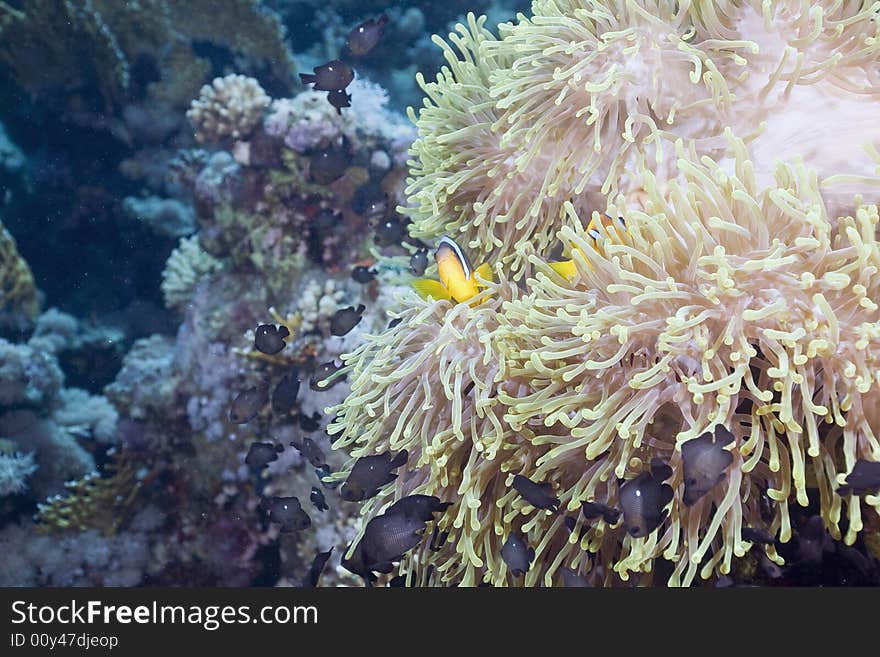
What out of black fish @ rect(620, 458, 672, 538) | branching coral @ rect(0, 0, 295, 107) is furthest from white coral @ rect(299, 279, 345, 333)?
branching coral @ rect(0, 0, 295, 107)

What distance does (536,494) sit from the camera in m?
1.58

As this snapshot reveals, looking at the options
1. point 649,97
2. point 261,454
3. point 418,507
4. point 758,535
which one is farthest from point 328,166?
point 758,535

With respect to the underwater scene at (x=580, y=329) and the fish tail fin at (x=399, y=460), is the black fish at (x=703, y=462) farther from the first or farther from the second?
the fish tail fin at (x=399, y=460)

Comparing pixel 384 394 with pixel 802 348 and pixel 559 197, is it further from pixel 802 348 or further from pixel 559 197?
pixel 802 348

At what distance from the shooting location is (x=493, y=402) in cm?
175

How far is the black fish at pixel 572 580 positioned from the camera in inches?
64.6

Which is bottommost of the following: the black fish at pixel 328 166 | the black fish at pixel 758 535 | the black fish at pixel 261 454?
the black fish at pixel 758 535

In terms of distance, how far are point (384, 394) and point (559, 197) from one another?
0.91 meters

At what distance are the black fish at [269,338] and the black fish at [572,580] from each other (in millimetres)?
1828

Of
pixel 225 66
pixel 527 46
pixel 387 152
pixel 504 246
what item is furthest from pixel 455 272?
pixel 225 66

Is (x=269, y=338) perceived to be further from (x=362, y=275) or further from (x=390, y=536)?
(x=390, y=536)

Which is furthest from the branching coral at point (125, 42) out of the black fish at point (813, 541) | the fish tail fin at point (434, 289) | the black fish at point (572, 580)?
the black fish at point (813, 541)

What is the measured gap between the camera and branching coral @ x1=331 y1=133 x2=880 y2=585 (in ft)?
4.62

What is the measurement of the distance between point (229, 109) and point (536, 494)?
4.20m
